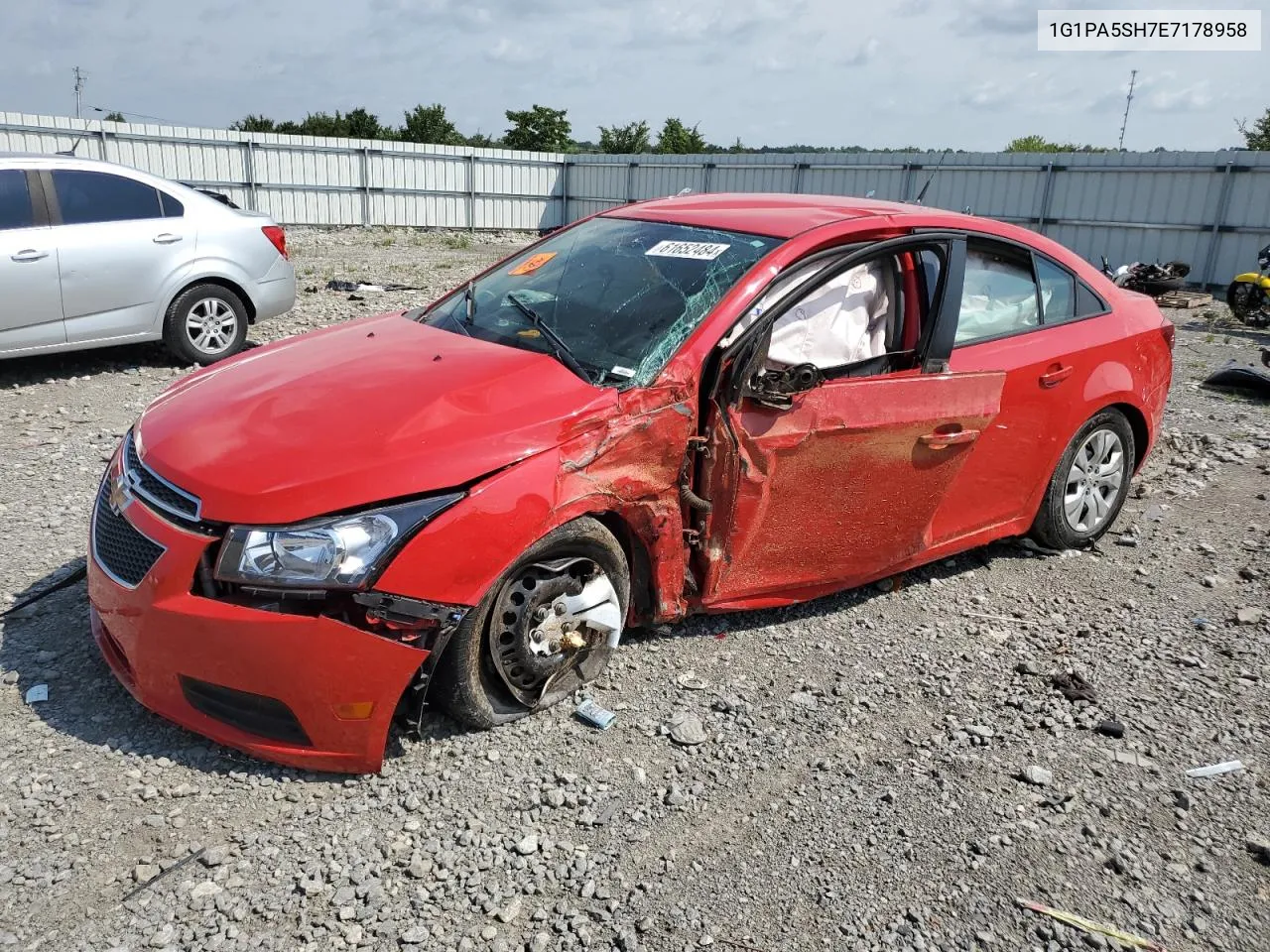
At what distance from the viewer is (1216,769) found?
3320mm

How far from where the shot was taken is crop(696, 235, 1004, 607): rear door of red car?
11.4ft

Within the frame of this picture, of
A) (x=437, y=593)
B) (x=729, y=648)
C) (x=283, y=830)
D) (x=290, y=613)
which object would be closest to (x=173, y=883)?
(x=283, y=830)

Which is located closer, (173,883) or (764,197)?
(173,883)

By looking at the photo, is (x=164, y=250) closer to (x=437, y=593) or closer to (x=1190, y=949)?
(x=437, y=593)

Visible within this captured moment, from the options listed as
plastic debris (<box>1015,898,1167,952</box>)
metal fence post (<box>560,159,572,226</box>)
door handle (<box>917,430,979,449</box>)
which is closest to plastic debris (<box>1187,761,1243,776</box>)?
plastic debris (<box>1015,898,1167,952</box>)

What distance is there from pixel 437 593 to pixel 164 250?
624cm

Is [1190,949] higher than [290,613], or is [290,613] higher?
[290,613]

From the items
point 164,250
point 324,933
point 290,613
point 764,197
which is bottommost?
point 324,933

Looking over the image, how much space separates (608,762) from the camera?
3191 millimetres

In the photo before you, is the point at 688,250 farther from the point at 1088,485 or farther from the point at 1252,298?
the point at 1252,298

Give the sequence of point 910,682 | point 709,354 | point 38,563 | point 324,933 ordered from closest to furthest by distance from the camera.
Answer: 1. point 324,933
2. point 709,354
3. point 910,682
4. point 38,563

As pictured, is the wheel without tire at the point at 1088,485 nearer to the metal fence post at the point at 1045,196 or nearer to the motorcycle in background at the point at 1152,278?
the motorcycle in background at the point at 1152,278

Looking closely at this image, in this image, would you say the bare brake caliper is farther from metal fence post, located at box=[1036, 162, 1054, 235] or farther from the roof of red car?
metal fence post, located at box=[1036, 162, 1054, 235]

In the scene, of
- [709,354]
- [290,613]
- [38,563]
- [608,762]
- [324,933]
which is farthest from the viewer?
[38,563]
